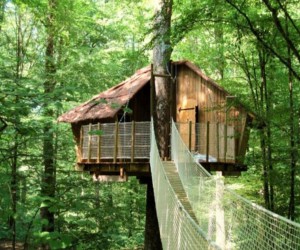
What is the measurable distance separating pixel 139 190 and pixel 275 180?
8332 mm

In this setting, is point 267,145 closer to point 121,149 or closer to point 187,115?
point 121,149

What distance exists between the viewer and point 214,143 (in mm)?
8195

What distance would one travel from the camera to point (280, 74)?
7828 millimetres

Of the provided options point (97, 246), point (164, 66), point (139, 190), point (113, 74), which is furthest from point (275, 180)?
point (139, 190)

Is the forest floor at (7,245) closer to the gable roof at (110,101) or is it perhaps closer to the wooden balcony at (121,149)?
the gable roof at (110,101)

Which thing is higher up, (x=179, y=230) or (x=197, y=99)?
(x=197, y=99)

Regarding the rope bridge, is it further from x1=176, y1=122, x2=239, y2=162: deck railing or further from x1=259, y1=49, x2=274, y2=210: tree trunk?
x1=176, y1=122, x2=239, y2=162: deck railing

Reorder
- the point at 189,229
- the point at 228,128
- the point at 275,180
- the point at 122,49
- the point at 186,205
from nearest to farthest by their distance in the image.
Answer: the point at 189,229 < the point at 186,205 < the point at 275,180 < the point at 228,128 < the point at 122,49

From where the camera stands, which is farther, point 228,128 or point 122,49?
point 122,49

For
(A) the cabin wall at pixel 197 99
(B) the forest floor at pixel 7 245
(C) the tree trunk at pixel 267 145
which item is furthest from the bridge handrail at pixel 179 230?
(B) the forest floor at pixel 7 245

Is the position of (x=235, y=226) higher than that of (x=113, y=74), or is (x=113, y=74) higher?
(x=113, y=74)

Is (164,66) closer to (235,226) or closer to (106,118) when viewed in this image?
(106,118)

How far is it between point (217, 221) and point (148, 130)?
4411mm

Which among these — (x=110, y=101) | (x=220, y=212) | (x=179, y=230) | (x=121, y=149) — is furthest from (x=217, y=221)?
(x=110, y=101)
